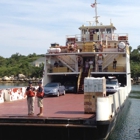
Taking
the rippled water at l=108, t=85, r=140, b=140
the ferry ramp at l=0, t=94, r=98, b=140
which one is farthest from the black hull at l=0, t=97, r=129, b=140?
the rippled water at l=108, t=85, r=140, b=140

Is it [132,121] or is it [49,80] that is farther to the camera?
[49,80]

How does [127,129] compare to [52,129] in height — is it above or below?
below

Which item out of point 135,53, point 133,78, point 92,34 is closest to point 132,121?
point 92,34

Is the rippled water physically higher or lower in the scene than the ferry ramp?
lower

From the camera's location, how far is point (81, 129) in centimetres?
1348

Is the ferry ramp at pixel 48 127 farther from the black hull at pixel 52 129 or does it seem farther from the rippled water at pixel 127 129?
the rippled water at pixel 127 129

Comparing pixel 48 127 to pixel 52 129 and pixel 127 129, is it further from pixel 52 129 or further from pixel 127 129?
pixel 127 129

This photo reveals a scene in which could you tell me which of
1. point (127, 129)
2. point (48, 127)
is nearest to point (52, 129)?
point (48, 127)

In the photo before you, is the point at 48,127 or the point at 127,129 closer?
the point at 48,127

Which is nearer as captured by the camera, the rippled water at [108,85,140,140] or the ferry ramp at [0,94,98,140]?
the ferry ramp at [0,94,98,140]

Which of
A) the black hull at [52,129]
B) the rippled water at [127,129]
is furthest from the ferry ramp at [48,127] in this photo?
the rippled water at [127,129]

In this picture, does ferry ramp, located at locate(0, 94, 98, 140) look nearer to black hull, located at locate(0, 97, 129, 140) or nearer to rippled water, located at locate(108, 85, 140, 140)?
black hull, located at locate(0, 97, 129, 140)

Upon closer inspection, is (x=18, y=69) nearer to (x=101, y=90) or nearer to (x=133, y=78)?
(x=133, y=78)

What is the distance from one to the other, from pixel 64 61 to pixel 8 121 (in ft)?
60.4
